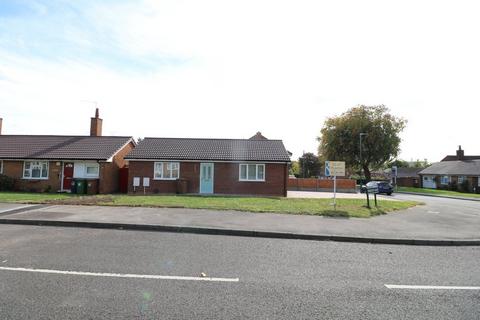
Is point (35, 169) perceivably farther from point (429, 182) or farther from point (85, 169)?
point (429, 182)

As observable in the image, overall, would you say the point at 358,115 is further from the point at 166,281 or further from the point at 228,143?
the point at 166,281

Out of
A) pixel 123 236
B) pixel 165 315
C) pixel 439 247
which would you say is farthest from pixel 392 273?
pixel 123 236

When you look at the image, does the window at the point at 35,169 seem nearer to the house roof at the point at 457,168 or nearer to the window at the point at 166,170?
the window at the point at 166,170

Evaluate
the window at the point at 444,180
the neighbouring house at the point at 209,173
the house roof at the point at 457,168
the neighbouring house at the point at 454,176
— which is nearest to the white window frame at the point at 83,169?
the neighbouring house at the point at 209,173

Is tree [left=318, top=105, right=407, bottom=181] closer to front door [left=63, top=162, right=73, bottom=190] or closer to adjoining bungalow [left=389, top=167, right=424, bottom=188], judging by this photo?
adjoining bungalow [left=389, top=167, right=424, bottom=188]

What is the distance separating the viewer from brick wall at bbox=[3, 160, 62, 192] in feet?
77.4

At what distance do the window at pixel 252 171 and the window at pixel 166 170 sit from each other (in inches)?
182

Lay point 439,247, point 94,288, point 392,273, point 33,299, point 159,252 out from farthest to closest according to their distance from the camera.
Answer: point 439,247 < point 159,252 < point 392,273 < point 94,288 < point 33,299

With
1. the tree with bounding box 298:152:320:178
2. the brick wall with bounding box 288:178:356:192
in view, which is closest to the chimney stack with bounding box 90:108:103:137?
the brick wall with bounding box 288:178:356:192

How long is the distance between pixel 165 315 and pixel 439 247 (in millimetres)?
7423

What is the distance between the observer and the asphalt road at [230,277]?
162 inches

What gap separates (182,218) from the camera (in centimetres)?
1115

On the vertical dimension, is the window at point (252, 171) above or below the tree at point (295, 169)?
below

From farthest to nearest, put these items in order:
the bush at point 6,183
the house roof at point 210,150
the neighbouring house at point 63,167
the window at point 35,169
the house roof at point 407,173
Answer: the house roof at point 407,173
the window at point 35,169
the house roof at point 210,150
the neighbouring house at point 63,167
the bush at point 6,183
